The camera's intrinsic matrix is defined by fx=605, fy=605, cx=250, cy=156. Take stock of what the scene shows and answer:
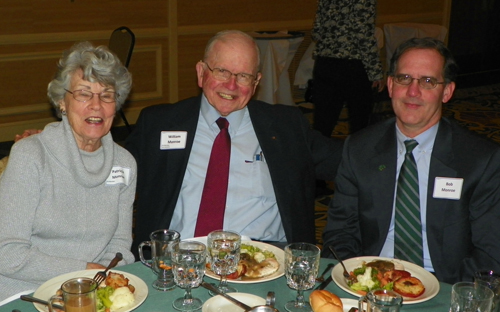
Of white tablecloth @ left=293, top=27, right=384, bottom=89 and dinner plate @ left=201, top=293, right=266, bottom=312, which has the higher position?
white tablecloth @ left=293, top=27, right=384, bottom=89

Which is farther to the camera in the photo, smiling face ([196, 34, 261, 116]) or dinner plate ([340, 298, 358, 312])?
smiling face ([196, 34, 261, 116])

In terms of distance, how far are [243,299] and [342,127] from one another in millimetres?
5932

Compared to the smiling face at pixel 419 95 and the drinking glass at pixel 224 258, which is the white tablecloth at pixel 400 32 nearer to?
the smiling face at pixel 419 95

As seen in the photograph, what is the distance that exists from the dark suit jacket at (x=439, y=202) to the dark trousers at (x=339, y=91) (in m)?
2.65

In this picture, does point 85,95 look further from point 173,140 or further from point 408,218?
point 408,218

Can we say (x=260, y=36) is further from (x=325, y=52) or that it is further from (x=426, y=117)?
(x=426, y=117)

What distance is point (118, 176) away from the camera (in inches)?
95.5

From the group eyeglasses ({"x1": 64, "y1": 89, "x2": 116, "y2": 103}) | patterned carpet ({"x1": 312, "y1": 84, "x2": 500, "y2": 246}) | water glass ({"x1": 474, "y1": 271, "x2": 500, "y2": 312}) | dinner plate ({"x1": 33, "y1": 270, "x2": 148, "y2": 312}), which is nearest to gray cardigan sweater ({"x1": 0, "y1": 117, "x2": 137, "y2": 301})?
eyeglasses ({"x1": 64, "y1": 89, "x2": 116, "y2": 103})

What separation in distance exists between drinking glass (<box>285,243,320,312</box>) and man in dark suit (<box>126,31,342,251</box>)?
2.95ft

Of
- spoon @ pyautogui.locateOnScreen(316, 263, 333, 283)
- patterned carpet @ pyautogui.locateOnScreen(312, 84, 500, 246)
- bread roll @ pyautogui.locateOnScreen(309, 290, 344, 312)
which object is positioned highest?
bread roll @ pyautogui.locateOnScreen(309, 290, 344, 312)

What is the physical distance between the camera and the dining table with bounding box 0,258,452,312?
178cm

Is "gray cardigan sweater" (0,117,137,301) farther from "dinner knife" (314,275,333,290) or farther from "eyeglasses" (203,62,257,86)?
"dinner knife" (314,275,333,290)

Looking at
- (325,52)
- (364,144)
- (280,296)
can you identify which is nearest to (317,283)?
(280,296)

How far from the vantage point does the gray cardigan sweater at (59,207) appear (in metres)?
2.17
